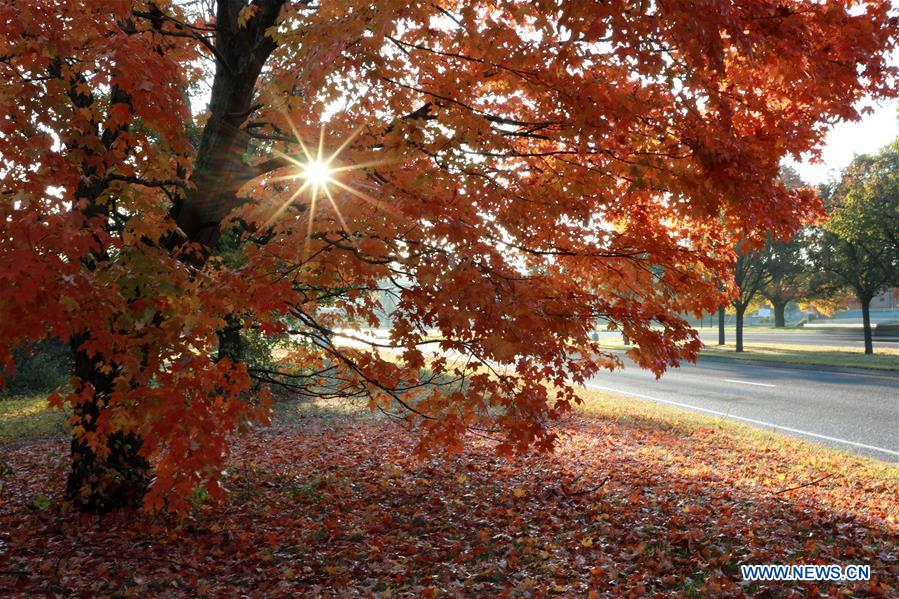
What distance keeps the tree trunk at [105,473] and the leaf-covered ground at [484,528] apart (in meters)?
0.27

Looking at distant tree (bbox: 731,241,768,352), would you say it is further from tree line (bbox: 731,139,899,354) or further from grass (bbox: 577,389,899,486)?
grass (bbox: 577,389,899,486)

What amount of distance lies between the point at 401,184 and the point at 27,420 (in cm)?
1289

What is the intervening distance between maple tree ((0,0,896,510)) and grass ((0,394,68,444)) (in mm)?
6514

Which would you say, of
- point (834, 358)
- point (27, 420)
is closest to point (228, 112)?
point (27, 420)

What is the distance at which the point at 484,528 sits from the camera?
Answer: 6.07 metres

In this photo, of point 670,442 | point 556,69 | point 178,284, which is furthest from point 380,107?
point 670,442

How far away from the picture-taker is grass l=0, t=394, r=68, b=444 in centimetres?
1134

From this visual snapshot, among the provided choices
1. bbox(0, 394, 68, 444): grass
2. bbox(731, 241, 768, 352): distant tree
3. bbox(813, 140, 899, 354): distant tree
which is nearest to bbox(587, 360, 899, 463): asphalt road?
bbox(813, 140, 899, 354): distant tree

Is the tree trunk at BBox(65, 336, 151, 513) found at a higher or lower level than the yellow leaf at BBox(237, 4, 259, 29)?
lower

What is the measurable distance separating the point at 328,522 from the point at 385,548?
987 millimetres

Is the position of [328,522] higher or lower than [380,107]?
lower

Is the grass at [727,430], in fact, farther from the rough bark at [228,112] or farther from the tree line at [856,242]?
the tree line at [856,242]

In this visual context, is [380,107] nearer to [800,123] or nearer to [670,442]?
[800,123]

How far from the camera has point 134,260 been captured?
13.6 ft
